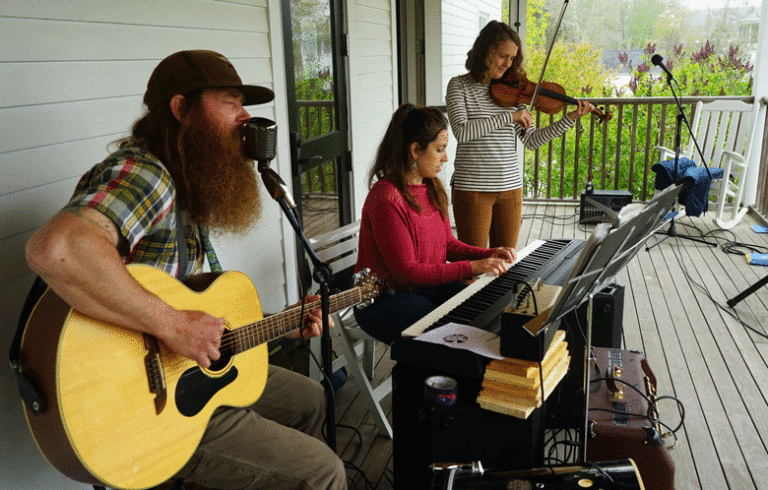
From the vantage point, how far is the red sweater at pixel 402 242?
2.21 meters

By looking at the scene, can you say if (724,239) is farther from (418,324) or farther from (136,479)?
(136,479)

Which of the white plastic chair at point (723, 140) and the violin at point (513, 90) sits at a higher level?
the violin at point (513, 90)

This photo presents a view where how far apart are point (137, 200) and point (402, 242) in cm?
106

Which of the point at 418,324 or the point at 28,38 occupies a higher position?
the point at 28,38

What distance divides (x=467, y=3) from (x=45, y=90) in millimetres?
4752

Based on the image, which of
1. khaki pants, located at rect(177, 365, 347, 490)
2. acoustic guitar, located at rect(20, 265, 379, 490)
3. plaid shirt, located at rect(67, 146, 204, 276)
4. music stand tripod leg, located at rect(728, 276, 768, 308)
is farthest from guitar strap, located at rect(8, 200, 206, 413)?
music stand tripod leg, located at rect(728, 276, 768, 308)

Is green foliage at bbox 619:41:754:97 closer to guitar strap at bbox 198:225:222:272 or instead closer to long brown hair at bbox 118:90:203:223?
guitar strap at bbox 198:225:222:272

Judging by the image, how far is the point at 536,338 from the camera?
148 cm

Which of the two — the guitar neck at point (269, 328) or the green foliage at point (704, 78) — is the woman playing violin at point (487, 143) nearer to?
the guitar neck at point (269, 328)

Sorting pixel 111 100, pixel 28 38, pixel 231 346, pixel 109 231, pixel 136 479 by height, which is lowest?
pixel 136 479

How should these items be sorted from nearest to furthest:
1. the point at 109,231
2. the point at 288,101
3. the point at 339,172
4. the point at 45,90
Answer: the point at 109,231, the point at 45,90, the point at 288,101, the point at 339,172

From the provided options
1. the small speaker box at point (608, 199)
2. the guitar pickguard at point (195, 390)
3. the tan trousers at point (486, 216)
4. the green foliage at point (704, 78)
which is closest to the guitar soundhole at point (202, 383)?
the guitar pickguard at point (195, 390)

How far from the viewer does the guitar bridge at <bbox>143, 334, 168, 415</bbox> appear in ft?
4.39

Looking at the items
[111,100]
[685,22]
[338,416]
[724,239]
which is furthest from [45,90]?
[685,22]
